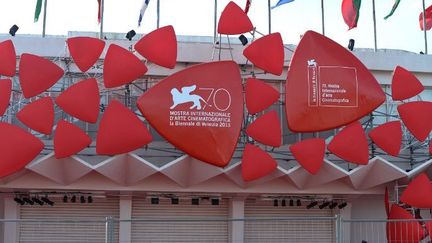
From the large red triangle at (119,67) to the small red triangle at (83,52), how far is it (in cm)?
39

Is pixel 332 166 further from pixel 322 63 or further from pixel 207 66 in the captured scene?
pixel 207 66

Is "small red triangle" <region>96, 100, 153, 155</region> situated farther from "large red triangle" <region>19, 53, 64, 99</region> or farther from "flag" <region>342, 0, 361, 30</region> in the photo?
"flag" <region>342, 0, 361, 30</region>

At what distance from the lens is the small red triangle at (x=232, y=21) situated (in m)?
16.4

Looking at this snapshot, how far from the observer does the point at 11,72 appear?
51.9 feet

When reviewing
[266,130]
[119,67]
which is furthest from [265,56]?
[119,67]

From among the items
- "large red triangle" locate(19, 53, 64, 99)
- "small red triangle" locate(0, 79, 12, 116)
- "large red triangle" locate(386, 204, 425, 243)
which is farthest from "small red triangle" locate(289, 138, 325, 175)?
"small red triangle" locate(0, 79, 12, 116)

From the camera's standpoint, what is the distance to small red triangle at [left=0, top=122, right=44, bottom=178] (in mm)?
15234

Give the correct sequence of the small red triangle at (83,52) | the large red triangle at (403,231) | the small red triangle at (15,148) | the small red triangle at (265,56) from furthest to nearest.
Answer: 1. the small red triangle at (265,56)
2. the small red triangle at (83,52)
3. the small red triangle at (15,148)
4. the large red triangle at (403,231)

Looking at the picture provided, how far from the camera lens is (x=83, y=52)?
51.9 ft

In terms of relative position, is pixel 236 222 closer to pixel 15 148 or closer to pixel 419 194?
pixel 419 194

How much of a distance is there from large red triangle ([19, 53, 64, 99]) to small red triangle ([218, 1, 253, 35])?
403 centimetres

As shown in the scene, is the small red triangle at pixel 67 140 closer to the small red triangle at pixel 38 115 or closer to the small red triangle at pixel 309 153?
the small red triangle at pixel 38 115

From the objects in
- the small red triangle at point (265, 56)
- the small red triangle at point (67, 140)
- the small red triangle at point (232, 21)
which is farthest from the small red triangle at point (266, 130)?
the small red triangle at point (67, 140)

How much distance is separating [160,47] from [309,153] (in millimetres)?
4225
